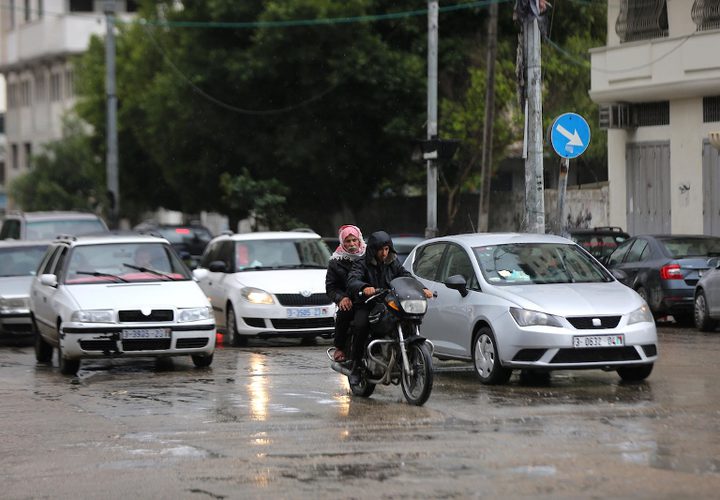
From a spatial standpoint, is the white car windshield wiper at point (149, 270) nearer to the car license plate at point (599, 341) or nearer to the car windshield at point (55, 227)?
the car license plate at point (599, 341)

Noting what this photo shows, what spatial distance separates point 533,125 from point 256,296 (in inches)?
207

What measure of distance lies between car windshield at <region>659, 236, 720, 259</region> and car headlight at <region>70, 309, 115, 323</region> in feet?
33.6

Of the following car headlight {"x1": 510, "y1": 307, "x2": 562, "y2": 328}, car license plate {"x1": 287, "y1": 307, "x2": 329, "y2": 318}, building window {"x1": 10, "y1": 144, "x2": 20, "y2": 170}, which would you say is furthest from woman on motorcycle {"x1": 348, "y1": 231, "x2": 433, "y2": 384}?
building window {"x1": 10, "y1": 144, "x2": 20, "y2": 170}

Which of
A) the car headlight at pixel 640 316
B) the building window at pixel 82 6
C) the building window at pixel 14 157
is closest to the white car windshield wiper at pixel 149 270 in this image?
the car headlight at pixel 640 316

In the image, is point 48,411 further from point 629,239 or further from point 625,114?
point 625,114

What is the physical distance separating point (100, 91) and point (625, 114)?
34018 millimetres

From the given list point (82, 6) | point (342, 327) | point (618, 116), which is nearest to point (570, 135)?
point (342, 327)

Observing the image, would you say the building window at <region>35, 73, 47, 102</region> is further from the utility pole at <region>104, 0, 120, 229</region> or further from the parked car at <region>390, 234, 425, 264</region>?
the parked car at <region>390, 234, 425, 264</region>

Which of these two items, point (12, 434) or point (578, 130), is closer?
→ point (12, 434)

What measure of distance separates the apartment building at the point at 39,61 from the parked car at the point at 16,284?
57.0 metres

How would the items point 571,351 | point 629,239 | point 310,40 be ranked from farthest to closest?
1. point 310,40
2. point 629,239
3. point 571,351

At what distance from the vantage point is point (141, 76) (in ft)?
183

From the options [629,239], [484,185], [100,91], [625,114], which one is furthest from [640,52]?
[100,91]

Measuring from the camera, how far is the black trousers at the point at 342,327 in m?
13.7
